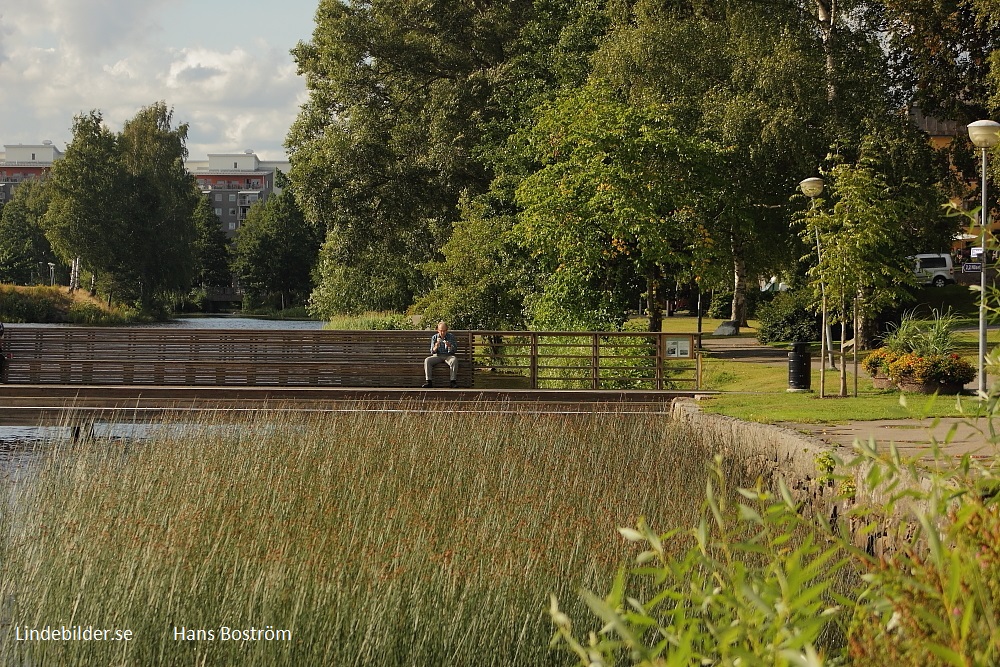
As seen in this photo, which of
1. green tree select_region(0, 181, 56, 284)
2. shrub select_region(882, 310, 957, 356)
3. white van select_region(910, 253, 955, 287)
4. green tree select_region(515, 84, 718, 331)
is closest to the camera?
shrub select_region(882, 310, 957, 356)

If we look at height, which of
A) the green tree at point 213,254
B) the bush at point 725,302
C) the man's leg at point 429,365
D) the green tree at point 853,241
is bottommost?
the man's leg at point 429,365

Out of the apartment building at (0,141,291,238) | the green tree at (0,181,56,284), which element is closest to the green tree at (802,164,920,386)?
the green tree at (0,181,56,284)

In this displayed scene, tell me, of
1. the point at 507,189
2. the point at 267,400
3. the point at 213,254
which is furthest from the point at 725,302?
the point at 213,254

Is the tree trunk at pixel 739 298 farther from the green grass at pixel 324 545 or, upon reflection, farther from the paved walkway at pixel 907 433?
the green grass at pixel 324 545

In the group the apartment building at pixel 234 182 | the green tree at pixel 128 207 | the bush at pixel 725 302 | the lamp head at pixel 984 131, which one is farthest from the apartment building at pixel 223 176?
the lamp head at pixel 984 131

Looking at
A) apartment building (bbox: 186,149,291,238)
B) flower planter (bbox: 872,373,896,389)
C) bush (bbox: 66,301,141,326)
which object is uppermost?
apartment building (bbox: 186,149,291,238)

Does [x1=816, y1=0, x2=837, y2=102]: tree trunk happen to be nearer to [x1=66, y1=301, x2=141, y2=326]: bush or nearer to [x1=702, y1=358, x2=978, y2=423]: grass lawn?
[x1=702, y1=358, x2=978, y2=423]: grass lawn

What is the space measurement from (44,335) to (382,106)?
1691cm

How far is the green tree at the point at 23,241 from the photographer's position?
8344 cm

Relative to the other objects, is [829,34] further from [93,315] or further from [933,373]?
[93,315]

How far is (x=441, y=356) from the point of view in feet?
57.9

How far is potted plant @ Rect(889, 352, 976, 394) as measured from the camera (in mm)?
15344

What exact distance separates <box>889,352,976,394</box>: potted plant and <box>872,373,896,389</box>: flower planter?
732 millimetres

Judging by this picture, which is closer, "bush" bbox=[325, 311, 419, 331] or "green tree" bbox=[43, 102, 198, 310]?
"bush" bbox=[325, 311, 419, 331]
